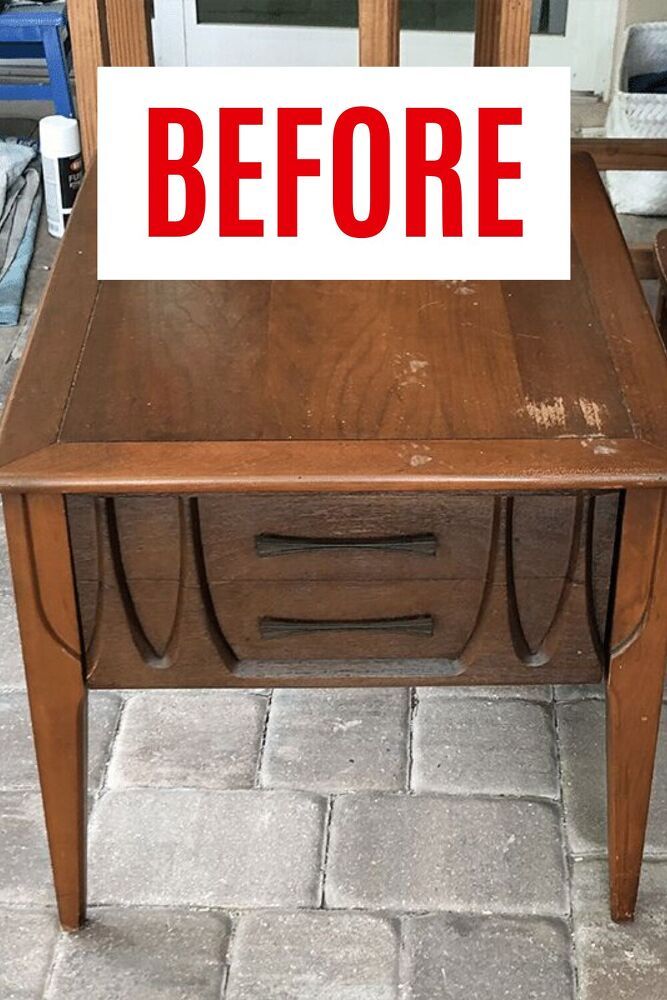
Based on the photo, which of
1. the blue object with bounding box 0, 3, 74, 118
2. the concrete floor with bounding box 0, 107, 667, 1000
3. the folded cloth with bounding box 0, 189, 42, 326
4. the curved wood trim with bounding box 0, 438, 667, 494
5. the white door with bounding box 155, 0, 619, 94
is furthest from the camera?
the white door with bounding box 155, 0, 619, 94

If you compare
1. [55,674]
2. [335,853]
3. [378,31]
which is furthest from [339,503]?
[378,31]

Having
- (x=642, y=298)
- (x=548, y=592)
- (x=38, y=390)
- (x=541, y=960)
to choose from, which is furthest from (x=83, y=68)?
(x=541, y=960)

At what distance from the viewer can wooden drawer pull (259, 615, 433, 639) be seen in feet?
3.27

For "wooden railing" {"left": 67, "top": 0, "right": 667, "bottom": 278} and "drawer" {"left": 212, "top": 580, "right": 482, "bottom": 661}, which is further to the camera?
"wooden railing" {"left": 67, "top": 0, "right": 667, "bottom": 278}

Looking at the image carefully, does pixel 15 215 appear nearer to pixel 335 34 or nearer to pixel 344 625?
pixel 335 34

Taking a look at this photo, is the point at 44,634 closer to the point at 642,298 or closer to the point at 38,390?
the point at 38,390

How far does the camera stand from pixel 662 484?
890 mm

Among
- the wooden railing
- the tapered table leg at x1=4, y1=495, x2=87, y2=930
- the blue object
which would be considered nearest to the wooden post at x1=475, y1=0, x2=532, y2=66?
the wooden railing

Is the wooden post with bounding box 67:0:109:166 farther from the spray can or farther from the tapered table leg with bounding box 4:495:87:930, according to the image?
the spray can

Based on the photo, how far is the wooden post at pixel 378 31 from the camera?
4.34 ft

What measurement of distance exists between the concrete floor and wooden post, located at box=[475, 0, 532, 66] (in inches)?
26.6

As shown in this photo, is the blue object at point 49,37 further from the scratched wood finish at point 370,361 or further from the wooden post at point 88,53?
the scratched wood finish at point 370,361

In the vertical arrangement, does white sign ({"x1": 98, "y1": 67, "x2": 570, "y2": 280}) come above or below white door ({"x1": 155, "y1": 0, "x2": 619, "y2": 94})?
below

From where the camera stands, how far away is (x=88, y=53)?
1348 mm
